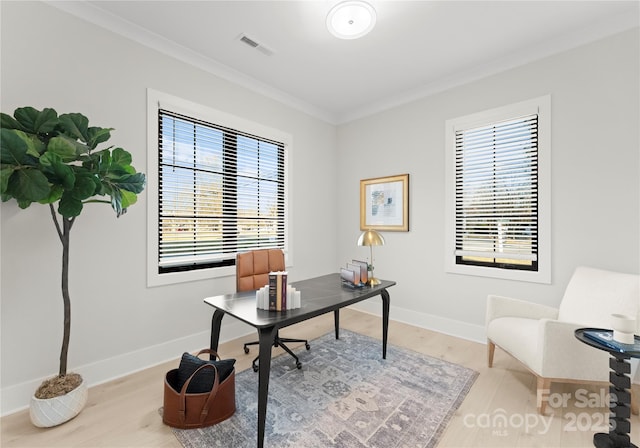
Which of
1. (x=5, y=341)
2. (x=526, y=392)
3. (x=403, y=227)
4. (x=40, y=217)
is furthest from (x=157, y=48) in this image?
(x=526, y=392)

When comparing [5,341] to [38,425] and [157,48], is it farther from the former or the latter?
[157,48]

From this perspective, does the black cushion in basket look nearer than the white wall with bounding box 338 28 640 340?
Yes

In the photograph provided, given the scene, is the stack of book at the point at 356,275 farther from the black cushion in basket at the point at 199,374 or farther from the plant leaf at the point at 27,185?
the plant leaf at the point at 27,185

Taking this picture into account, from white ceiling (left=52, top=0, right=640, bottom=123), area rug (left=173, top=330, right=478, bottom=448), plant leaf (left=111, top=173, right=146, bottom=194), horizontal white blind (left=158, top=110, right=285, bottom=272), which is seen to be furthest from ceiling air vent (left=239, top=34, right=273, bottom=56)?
area rug (left=173, top=330, right=478, bottom=448)

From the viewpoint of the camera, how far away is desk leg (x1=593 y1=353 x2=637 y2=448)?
1.50m

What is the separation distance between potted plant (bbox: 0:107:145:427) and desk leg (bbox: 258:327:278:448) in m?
1.22

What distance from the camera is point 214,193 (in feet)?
9.62

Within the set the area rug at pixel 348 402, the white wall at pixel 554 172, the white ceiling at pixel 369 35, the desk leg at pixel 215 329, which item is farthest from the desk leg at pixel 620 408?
Result: the white ceiling at pixel 369 35

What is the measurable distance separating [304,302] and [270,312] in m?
0.31

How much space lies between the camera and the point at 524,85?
271 cm

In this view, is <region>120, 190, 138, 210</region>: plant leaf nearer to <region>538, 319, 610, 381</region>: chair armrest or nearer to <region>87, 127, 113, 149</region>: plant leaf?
<region>87, 127, 113, 149</region>: plant leaf

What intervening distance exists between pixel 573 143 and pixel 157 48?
376cm

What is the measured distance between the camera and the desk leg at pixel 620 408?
4.91 ft

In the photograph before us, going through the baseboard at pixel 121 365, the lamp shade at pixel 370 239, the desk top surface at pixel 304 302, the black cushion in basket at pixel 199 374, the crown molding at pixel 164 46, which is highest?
the crown molding at pixel 164 46
